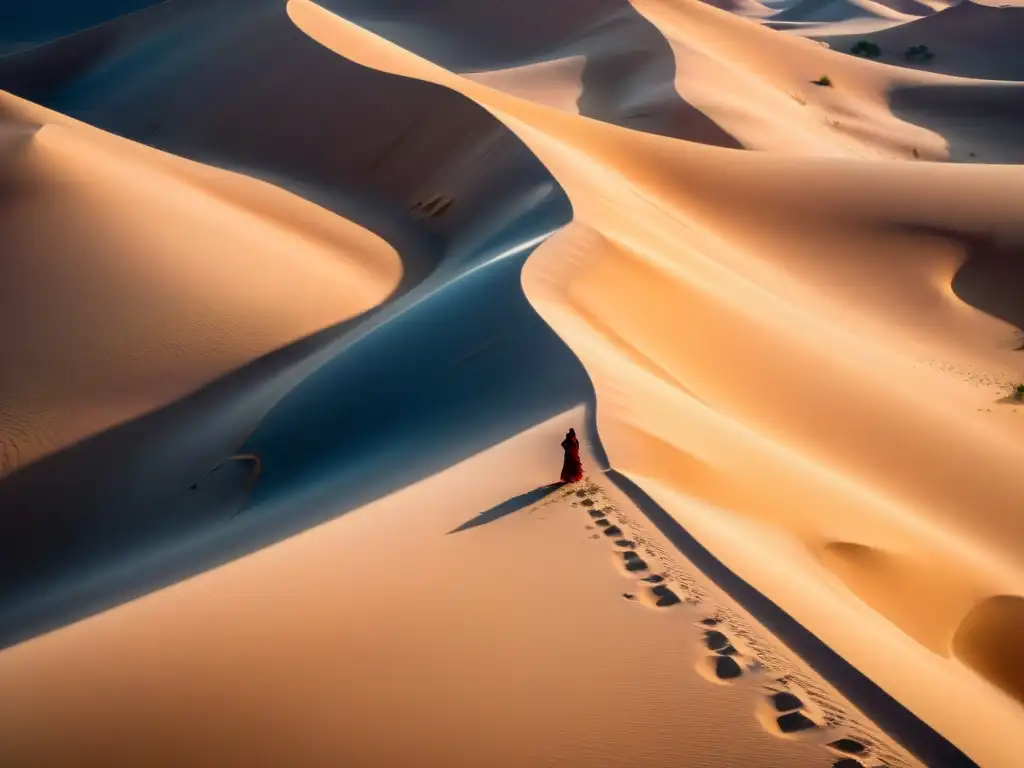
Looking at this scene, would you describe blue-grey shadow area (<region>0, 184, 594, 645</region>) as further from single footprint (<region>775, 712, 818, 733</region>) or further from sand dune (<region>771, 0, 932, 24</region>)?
sand dune (<region>771, 0, 932, 24</region>)

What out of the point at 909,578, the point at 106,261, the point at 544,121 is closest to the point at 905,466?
the point at 909,578

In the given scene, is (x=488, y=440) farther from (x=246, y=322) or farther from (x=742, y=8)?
(x=742, y=8)

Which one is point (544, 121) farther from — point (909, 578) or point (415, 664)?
point (415, 664)

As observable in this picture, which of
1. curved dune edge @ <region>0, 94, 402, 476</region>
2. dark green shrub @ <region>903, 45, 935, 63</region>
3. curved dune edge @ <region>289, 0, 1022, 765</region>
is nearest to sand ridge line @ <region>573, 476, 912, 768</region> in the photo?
curved dune edge @ <region>289, 0, 1022, 765</region>

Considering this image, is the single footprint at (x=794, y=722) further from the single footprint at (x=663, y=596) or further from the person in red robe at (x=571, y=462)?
the person in red robe at (x=571, y=462)

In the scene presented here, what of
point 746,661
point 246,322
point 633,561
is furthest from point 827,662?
point 246,322

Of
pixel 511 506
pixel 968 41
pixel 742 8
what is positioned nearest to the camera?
pixel 511 506

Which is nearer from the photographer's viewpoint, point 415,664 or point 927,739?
point 927,739
